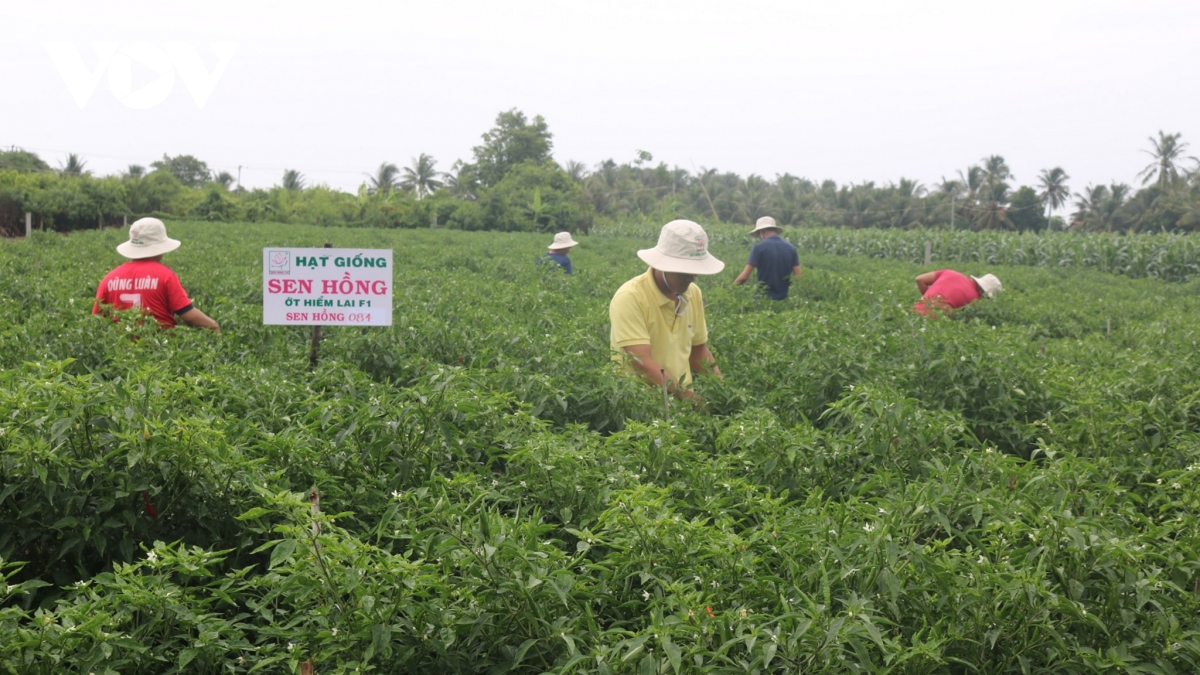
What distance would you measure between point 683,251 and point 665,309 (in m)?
0.40

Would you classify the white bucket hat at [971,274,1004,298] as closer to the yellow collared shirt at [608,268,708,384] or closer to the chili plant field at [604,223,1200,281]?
the yellow collared shirt at [608,268,708,384]

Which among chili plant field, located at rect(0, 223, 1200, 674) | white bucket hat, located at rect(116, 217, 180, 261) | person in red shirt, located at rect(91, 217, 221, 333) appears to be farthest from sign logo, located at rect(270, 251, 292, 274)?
white bucket hat, located at rect(116, 217, 180, 261)

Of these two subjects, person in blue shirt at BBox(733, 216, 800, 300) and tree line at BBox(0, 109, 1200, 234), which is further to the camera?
tree line at BBox(0, 109, 1200, 234)

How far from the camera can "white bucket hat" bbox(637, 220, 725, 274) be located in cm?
594

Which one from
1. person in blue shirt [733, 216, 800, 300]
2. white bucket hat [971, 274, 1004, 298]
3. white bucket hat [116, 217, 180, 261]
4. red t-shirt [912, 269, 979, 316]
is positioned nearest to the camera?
white bucket hat [116, 217, 180, 261]

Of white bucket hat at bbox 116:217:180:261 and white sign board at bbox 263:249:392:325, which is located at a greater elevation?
white bucket hat at bbox 116:217:180:261

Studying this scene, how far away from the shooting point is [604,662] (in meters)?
2.30

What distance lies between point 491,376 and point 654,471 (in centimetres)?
176

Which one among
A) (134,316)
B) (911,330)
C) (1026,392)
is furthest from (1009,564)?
(134,316)

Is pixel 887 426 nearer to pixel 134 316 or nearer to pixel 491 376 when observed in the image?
pixel 491 376

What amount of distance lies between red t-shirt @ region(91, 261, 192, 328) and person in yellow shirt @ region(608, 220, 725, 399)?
3.49 metres

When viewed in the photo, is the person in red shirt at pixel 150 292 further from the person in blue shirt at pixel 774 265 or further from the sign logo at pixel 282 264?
the person in blue shirt at pixel 774 265

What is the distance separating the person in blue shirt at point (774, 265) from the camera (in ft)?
38.3

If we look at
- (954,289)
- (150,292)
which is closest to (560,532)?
(150,292)
